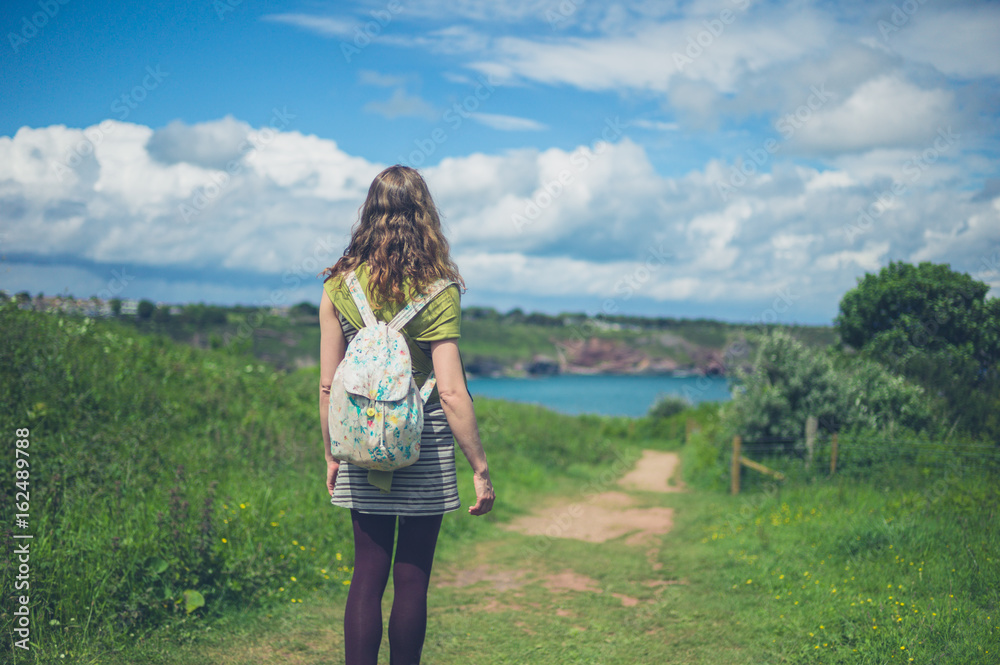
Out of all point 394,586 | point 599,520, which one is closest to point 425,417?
point 394,586

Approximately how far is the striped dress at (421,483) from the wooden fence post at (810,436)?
27.1 feet

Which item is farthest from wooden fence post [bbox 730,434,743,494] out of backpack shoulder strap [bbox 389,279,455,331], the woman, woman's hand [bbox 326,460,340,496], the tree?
backpack shoulder strap [bbox 389,279,455,331]

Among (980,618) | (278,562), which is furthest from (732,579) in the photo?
(278,562)

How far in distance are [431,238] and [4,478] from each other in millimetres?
4432

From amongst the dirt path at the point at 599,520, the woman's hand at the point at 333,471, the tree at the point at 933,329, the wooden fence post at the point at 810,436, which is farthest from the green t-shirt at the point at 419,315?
the tree at the point at 933,329

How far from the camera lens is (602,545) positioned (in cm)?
762

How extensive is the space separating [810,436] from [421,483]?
849 centimetres

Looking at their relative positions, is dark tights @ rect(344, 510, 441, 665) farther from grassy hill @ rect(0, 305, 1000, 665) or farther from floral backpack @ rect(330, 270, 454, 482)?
grassy hill @ rect(0, 305, 1000, 665)

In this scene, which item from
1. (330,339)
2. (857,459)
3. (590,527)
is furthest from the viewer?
(590,527)

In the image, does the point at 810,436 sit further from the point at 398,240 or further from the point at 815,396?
the point at 398,240

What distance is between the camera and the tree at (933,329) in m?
9.45

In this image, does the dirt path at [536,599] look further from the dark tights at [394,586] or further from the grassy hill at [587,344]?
the grassy hill at [587,344]

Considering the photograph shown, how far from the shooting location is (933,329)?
36.7ft

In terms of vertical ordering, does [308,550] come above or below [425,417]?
below
